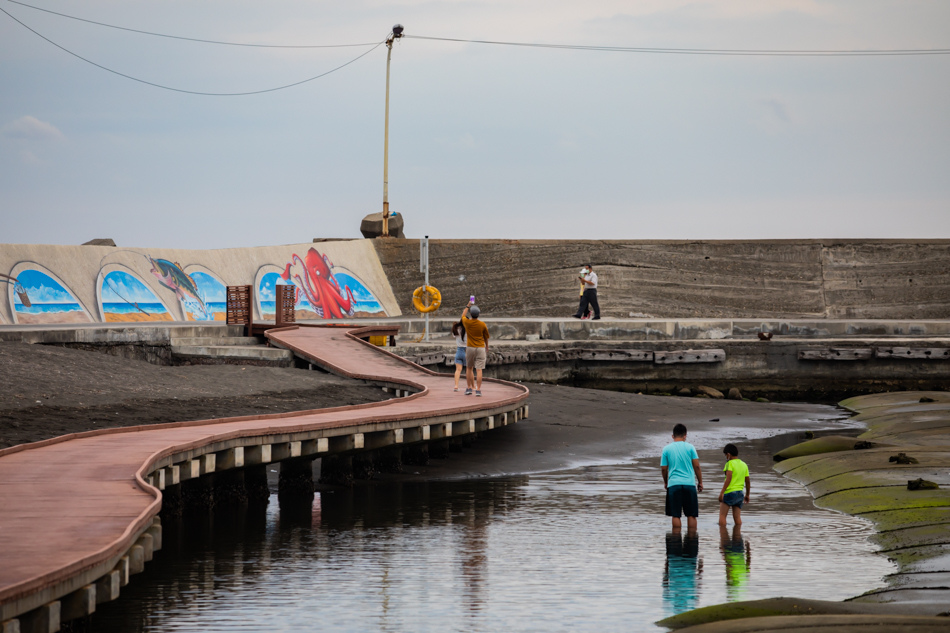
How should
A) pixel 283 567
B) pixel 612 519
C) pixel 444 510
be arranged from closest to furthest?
pixel 283 567 → pixel 612 519 → pixel 444 510

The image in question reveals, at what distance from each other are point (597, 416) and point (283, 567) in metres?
14.6

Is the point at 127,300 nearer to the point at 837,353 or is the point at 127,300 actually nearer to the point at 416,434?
the point at 416,434

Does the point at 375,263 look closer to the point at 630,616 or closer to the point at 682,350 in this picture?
the point at 682,350

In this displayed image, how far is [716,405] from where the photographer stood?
29.8 metres

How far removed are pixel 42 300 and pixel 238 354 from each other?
23.0ft

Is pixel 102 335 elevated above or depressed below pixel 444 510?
above

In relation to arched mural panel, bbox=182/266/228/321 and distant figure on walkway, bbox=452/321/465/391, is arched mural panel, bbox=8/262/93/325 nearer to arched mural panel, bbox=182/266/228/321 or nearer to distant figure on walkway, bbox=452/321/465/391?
arched mural panel, bbox=182/266/228/321

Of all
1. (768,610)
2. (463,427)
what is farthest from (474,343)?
(768,610)

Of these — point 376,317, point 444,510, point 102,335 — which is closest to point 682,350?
point 376,317

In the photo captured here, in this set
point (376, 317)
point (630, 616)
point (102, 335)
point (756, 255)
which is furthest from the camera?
point (756, 255)

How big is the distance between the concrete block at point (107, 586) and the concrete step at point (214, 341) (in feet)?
58.7

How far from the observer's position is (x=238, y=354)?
25.2 m

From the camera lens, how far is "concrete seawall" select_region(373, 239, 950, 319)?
43156 millimetres

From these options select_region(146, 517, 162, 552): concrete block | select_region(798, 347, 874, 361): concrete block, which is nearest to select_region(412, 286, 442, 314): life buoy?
select_region(798, 347, 874, 361): concrete block
